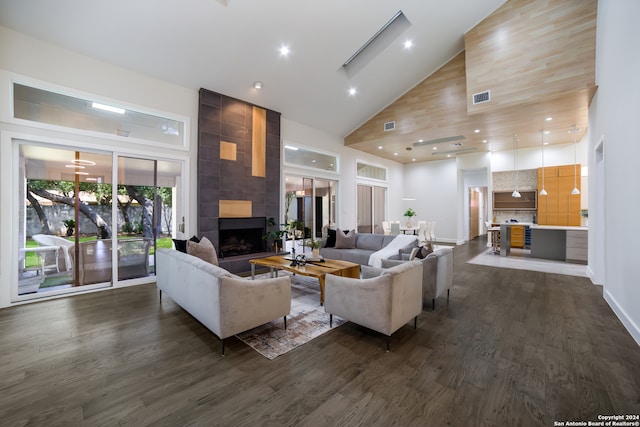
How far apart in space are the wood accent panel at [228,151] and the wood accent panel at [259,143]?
1.49 ft

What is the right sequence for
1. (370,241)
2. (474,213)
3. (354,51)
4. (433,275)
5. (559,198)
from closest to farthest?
(433,275), (354,51), (370,241), (559,198), (474,213)

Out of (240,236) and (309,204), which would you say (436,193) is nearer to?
(309,204)

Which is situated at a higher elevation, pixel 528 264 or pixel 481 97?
pixel 481 97

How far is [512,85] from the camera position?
5285 millimetres

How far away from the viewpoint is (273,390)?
6.66 ft

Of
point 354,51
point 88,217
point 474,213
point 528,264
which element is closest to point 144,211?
point 88,217

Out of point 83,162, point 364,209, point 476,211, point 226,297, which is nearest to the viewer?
point 226,297

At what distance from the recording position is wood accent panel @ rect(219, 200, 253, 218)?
5853 millimetres

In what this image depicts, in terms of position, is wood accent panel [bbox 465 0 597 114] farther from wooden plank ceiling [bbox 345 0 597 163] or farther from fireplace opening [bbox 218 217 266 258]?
fireplace opening [bbox 218 217 266 258]

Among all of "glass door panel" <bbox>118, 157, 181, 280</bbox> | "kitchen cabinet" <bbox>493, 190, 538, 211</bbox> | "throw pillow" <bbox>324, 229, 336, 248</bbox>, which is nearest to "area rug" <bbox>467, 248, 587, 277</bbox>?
"kitchen cabinet" <bbox>493, 190, 538, 211</bbox>

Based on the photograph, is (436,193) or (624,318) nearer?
(624,318)

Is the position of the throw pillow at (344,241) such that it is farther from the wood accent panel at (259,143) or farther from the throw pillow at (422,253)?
the throw pillow at (422,253)

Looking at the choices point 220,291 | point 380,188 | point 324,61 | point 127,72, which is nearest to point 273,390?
point 220,291

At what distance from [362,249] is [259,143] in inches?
138
